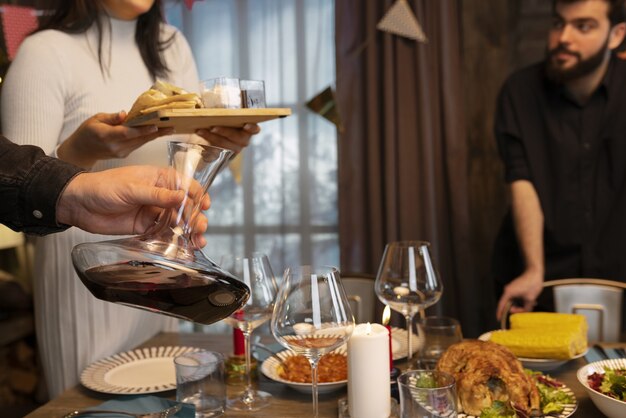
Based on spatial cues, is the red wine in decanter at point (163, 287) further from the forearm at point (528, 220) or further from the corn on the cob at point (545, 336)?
the forearm at point (528, 220)

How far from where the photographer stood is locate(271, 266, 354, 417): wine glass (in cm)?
94

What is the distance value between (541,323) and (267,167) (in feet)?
6.53

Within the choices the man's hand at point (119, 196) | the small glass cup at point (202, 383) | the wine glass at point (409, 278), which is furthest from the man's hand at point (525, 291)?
the man's hand at point (119, 196)

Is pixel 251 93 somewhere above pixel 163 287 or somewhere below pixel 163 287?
above

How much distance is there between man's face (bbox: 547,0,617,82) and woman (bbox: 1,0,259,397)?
150 centimetres

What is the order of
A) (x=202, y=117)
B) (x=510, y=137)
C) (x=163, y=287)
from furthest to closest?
(x=510, y=137), (x=202, y=117), (x=163, y=287)

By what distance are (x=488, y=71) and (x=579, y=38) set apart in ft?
2.23

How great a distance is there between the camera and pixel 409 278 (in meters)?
1.30

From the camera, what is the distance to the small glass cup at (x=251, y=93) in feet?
4.10

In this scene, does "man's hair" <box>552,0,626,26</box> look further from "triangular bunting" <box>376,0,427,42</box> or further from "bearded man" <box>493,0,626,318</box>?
"triangular bunting" <box>376,0,427,42</box>

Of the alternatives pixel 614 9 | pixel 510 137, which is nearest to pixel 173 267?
pixel 510 137

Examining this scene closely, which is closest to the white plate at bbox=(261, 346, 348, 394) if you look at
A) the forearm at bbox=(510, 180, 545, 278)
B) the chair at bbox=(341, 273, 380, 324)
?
the chair at bbox=(341, 273, 380, 324)

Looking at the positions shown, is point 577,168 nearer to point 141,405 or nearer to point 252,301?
point 252,301

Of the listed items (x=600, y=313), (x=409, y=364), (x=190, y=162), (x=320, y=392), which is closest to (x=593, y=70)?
(x=600, y=313)
